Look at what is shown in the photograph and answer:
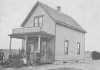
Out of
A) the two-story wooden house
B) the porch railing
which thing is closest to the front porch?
the two-story wooden house

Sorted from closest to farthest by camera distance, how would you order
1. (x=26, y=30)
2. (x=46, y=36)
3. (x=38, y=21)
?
(x=26, y=30) < (x=46, y=36) < (x=38, y=21)

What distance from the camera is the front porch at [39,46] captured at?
17.6 m

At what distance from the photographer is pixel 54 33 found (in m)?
20.2

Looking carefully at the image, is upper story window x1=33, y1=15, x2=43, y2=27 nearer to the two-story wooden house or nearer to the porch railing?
the two-story wooden house

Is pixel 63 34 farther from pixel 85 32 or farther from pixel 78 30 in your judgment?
pixel 85 32

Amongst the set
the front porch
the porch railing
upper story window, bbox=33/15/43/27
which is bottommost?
the front porch

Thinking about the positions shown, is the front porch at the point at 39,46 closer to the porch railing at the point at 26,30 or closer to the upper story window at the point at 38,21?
the porch railing at the point at 26,30

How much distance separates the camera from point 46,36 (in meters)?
18.8

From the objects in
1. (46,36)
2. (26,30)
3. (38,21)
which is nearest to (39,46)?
(46,36)

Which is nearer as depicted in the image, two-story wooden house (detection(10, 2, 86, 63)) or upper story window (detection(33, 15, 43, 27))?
two-story wooden house (detection(10, 2, 86, 63))

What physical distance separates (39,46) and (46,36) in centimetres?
190

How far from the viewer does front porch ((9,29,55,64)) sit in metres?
17.6

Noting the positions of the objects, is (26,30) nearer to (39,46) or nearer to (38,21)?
(39,46)

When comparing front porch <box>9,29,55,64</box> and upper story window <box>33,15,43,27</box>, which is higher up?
upper story window <box>33,15,43,27</box>
